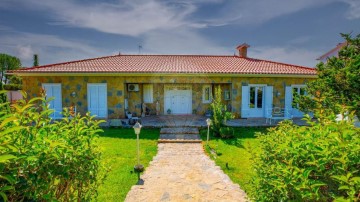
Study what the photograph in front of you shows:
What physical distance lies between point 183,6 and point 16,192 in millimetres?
8837

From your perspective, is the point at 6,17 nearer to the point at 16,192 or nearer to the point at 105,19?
the point at 105,19

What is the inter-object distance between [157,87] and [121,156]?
358 inches

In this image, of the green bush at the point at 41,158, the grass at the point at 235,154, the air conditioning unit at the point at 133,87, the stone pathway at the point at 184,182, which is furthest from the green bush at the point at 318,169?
the air conditioning unit at the point at 133,87

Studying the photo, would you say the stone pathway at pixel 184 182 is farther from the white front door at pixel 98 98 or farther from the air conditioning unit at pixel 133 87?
the air conditioning unit at pixel 133 87

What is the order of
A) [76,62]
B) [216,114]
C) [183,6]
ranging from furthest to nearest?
[76,62]
[216,114]
[183,6]

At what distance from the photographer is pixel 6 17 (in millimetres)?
9898

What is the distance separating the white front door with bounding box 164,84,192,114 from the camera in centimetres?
1723

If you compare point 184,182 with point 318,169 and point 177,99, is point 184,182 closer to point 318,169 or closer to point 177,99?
point 318,169

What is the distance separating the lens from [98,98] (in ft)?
49.9

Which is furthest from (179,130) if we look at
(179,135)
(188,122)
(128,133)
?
(128,133)

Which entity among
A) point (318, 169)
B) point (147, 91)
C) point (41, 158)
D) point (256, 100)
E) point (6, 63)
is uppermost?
point (6, 63)

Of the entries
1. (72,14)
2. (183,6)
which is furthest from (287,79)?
(72,14)

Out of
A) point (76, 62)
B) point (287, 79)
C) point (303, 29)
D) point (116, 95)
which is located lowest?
point (116, 95)

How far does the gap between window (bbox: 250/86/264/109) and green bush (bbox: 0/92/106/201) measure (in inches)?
589
